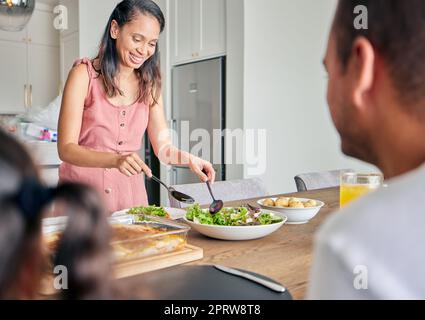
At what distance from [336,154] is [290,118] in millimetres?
744

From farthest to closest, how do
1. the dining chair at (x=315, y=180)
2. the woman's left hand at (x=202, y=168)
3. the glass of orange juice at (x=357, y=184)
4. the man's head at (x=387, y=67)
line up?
Answer: the dining chair at (x=315, y=180) < the woman's left hand at (x=202, y=168) < the glass of orange juice at (x=357, y=184) < the man's head at (x=387, y=67)

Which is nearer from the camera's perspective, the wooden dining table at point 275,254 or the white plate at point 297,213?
the wooden dining table at point 275,254

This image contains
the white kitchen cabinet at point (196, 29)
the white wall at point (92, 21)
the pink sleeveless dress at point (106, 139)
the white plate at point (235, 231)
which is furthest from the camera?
the white wall at point (92, 21)

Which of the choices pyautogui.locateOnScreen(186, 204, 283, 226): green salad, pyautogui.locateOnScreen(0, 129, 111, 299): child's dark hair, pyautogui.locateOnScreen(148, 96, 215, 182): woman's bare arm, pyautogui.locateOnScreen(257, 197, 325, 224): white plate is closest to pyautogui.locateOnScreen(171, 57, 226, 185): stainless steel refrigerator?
pyautogui.locateOnScreen(148, 96, 215, 182): woman's bare arm

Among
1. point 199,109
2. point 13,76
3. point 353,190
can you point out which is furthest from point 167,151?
point 13,76

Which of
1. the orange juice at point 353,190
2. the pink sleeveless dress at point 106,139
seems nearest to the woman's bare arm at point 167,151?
the pink sleeveless dress at point 106,139

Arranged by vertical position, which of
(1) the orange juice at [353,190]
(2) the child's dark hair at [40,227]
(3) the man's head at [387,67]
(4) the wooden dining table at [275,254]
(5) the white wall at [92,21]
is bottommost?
(4) the wooden dining table at [275,254]

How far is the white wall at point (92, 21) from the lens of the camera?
435 cm

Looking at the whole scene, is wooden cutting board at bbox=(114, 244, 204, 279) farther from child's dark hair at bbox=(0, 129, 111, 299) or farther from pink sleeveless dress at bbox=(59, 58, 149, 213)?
pink sleeveless dress at bbox=(59, 58, 149, 213)

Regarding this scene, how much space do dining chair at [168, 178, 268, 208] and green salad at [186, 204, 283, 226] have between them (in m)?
0.53

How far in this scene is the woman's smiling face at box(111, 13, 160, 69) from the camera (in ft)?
5.35

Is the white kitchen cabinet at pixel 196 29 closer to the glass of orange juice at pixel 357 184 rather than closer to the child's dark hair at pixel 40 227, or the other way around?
the glass of orange juice at pixel 357 184

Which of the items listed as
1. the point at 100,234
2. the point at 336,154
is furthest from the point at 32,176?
the point at 336,154

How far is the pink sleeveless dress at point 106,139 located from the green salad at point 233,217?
0.54 meters
